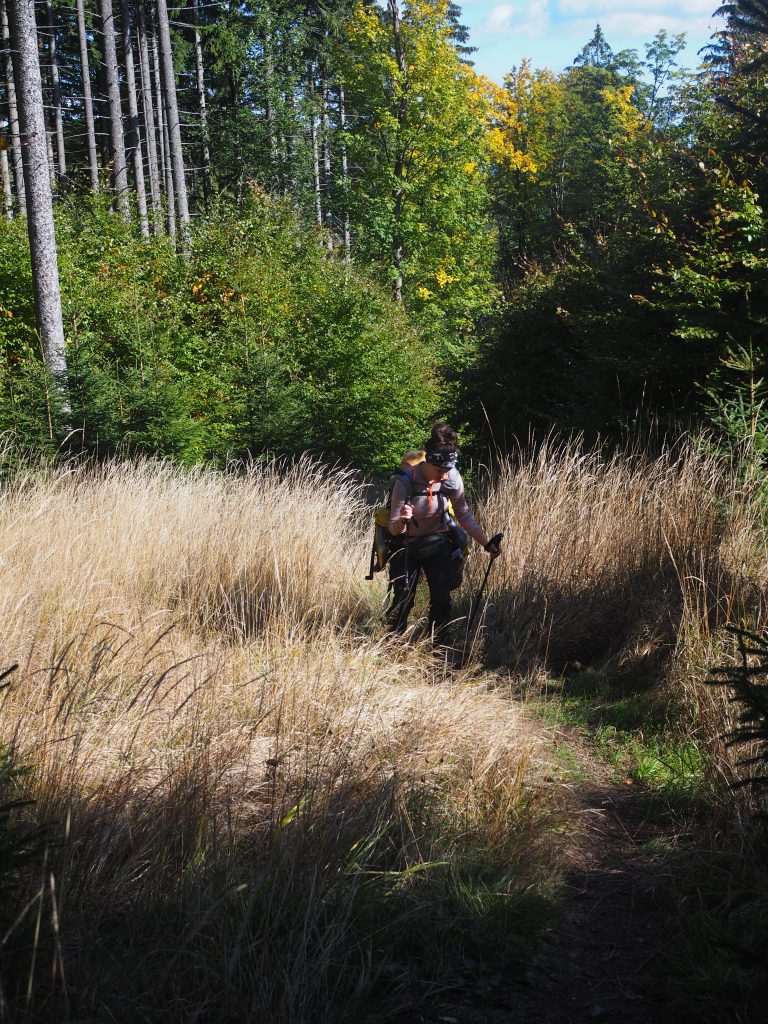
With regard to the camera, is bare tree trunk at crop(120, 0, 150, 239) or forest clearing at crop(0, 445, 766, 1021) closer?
forest clearing at crop(0, 445, 766, 1021)

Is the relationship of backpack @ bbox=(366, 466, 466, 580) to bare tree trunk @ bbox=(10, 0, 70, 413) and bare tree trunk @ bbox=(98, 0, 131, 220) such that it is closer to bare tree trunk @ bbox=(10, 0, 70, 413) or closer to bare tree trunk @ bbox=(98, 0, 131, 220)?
bare tree trunk @ bbox=(10, 0, 70, 413)

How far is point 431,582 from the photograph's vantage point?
6383mm

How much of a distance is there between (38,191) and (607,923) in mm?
14216

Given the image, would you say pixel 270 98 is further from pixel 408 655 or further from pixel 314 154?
pixel 408 655

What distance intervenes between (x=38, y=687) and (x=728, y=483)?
5009 millimetres

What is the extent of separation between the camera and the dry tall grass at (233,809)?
8.40 feet

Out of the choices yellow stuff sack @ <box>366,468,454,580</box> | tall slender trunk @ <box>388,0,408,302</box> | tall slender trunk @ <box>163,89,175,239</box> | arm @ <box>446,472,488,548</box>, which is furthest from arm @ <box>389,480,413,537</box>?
tall slender trunk @ <box>163,89,175,239</box>

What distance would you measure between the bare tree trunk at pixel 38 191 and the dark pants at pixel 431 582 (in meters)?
8.42

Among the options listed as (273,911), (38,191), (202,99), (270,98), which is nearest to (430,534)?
(273,911)

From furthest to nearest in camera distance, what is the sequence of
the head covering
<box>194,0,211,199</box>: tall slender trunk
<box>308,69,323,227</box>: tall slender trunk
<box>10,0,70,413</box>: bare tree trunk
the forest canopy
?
<box>308,69,323,227</box>: tall slender trunk < <box>194,0,211,199</box>: tall slender trunk < <box>10,0,70,413</box>: bare tree trunk < the forest canopy < the head covering

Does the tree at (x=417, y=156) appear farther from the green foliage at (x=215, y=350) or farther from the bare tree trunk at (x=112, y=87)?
the bare tree trunk at (x=112, y=87)

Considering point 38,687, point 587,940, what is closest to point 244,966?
point 587,940

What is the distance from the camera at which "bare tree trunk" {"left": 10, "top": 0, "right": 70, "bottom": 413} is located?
540 inches

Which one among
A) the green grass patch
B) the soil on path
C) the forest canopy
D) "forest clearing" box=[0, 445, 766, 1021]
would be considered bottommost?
the green grass patch
